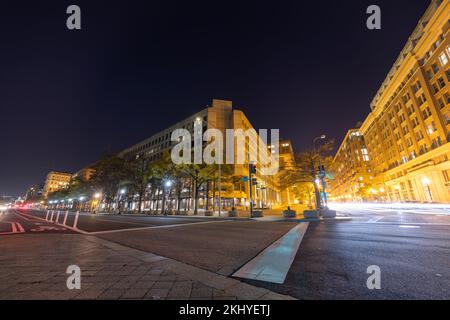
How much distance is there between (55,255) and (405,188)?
7399cm

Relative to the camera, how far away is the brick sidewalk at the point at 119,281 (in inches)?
113

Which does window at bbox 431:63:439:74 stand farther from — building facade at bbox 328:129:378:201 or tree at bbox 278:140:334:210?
tree at bbox 278:140:334:210

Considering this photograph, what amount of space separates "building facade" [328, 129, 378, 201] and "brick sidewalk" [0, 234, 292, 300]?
239 ft

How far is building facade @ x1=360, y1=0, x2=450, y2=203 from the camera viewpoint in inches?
1486

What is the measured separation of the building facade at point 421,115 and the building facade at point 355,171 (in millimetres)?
11663

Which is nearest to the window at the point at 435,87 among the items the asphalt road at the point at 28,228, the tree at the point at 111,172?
the asphalt road at the point at 28,228

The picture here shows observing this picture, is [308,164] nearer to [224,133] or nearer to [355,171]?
[224,133]

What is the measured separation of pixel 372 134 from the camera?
73.9m

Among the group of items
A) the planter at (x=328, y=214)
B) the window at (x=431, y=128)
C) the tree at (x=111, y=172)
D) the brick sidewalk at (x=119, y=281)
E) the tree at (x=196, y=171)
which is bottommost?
the brick sidewalk at (x=119, y=281)

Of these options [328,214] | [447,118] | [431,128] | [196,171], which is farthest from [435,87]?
[196,171]

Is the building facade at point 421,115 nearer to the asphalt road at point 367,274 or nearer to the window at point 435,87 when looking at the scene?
the window at point 435,87
